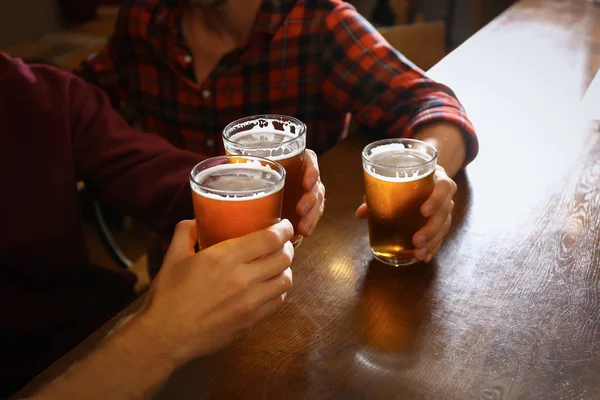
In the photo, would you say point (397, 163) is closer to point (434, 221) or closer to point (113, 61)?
point (434, 221)

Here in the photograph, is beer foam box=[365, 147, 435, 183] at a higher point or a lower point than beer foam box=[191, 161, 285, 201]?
lower

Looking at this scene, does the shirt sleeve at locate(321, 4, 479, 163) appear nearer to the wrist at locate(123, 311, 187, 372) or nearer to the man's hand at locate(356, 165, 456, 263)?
→ the man's hand at locate(356, 165, 456, 263)

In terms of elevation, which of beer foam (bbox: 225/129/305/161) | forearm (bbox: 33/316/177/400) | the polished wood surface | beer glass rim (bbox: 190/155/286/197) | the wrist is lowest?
the polished wood surface

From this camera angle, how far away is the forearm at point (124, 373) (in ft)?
2.57

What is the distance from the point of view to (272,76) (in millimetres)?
1676

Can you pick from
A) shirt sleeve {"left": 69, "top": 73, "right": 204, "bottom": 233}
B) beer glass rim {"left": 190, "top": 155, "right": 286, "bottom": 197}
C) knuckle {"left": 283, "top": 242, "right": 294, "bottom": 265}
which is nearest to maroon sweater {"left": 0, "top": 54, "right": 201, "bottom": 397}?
shirt sleeve {"left": 69, "top": 73, "right": 204, "bottom": 233}

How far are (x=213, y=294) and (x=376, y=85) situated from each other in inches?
35.1

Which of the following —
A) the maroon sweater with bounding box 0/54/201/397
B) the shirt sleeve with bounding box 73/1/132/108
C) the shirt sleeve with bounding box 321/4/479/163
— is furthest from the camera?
the shirt sleeve with bounding box 73/1/132/108

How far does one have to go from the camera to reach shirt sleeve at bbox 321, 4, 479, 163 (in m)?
1.38

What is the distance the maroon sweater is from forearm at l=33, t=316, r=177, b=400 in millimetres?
438

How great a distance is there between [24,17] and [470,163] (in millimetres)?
4177

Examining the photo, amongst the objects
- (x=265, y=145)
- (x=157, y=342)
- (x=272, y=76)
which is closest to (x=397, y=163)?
(x=265, y=145)

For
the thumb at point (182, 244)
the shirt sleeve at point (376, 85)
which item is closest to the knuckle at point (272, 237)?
the thumb at point (182, 244)

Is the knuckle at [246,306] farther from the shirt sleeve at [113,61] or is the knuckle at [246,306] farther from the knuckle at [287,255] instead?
the shirt sleeve at [113,61]
